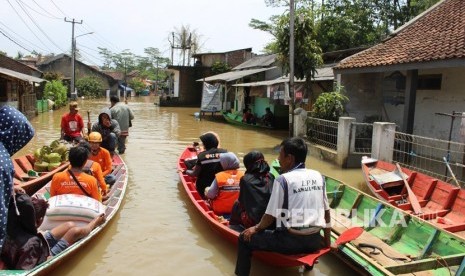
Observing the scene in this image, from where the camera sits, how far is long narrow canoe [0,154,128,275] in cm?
397

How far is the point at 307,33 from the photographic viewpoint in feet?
46.9

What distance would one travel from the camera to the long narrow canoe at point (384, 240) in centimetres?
434

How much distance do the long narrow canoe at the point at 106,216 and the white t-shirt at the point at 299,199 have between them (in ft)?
7.35

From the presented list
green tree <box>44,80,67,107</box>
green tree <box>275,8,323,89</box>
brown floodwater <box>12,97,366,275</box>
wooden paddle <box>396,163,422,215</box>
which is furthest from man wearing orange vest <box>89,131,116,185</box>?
green tree <box>44,80,67,107</box>

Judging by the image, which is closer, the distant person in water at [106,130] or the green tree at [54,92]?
Result: the distant person in water at [106,130]

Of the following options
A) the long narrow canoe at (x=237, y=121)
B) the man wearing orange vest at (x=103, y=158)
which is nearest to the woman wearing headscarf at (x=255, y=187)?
the man wearing orange vest at (x=103, y=158)

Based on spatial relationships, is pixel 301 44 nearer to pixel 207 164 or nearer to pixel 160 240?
pixel 207 164

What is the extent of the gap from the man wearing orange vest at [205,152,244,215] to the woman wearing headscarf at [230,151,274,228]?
3.30 feet

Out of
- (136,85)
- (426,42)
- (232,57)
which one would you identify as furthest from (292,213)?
(136,85)

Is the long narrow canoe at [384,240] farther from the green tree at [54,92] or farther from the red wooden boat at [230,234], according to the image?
the green tree at [54,92]

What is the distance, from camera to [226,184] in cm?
560

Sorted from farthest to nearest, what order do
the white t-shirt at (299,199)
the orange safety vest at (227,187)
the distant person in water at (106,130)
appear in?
the distant person in water at (106,130) → the orange safety vest at (227,187) → the white t-shirt at (299,199)

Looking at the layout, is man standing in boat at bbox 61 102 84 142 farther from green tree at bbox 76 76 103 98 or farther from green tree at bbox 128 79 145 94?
green tree at bbox 128 79 145 94

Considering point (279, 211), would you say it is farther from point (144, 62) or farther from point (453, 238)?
point (144, 62)
